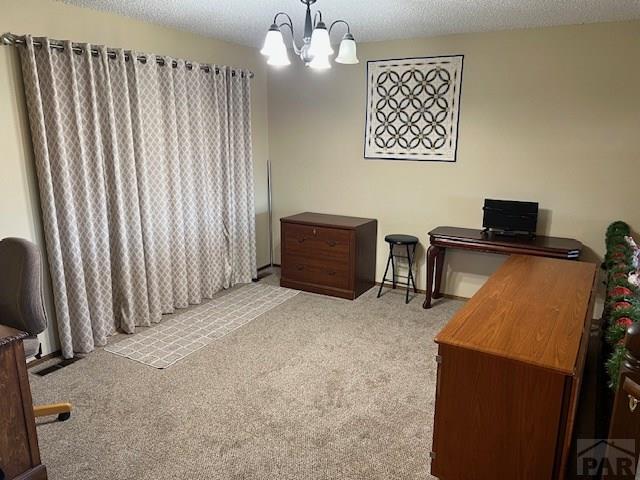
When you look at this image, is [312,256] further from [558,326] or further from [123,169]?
[558,326]

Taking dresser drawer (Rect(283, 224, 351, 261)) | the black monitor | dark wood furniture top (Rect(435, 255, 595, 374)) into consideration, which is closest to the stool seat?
dresser drawer (Rect(283, 224, 351, 261))

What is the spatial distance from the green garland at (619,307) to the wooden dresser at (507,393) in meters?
0.11

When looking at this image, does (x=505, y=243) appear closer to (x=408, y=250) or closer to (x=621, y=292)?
(x=408, y=250)

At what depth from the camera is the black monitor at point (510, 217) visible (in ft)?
12.0

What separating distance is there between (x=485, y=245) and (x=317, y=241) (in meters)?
1.52

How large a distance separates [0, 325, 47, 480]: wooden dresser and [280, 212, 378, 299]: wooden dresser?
2779mm

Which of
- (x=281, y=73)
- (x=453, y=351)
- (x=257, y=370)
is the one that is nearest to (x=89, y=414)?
(x=257, y=370)

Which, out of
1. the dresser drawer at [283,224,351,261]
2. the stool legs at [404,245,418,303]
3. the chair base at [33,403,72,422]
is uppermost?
the dresser drawer at [283,224,351,261]

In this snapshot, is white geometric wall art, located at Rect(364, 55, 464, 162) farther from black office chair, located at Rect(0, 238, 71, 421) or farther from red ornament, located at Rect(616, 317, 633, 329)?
black office chair, located at Rect(0, 238, 71, 421)

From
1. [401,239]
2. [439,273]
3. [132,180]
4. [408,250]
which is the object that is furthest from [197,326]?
[439,273]

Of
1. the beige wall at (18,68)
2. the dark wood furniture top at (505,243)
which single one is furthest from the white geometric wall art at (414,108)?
the beige wall at (18,68)

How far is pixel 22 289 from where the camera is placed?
6.81 ft

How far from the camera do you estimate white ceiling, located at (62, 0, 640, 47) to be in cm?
297

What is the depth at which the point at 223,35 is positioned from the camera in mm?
3955
